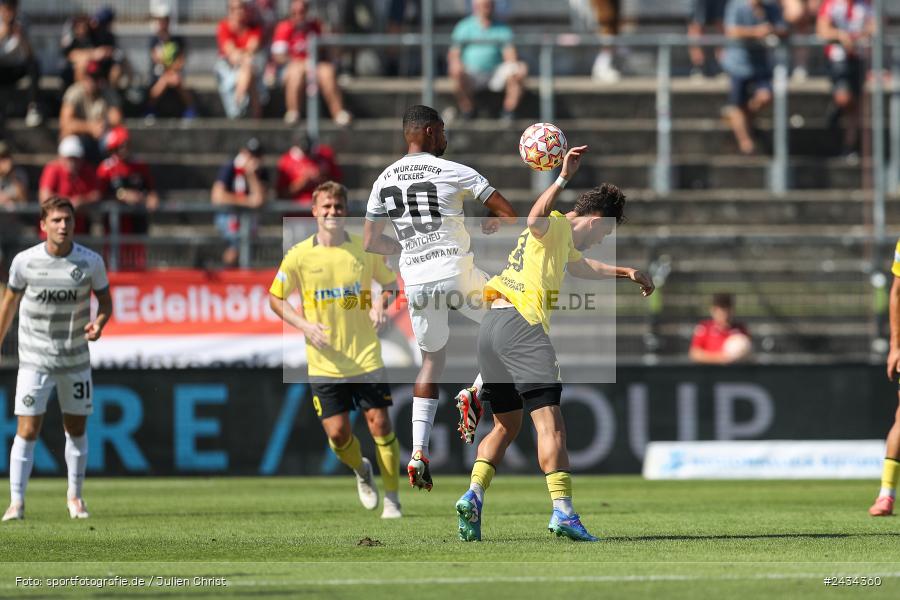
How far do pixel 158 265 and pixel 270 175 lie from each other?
3.55m

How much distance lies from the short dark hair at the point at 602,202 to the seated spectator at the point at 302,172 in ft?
35.9

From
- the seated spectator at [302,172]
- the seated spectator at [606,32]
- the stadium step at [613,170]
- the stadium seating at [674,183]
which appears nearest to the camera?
the stadium seating at [674,183]

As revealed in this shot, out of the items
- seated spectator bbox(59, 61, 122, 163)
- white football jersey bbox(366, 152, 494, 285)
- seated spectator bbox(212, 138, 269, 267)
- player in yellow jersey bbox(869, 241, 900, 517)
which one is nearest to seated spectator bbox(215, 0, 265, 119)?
seated spectator bbox(59, 61, 122, 163)

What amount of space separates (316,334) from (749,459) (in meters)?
8.12

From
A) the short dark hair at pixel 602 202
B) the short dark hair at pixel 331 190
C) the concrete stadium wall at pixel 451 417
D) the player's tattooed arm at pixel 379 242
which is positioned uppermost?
the short dark hair at pixel 331 190

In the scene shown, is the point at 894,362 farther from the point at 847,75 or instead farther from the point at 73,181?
the point at 847,75

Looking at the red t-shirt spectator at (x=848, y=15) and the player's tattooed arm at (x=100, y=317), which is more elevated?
the red t-shirt spectator at (x=848, y=15)

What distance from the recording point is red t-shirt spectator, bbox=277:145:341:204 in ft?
69.0

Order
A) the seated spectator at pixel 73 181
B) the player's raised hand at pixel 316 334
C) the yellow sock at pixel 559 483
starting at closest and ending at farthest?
the yellow sock at pixel 559 483 → the player's raised hand at pixel 316 334 → the seated spectator at pixel 73 181

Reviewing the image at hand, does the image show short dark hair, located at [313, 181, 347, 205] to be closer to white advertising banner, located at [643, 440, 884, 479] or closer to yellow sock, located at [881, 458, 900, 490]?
yellow sock, located at [881, 458, 900, 490]

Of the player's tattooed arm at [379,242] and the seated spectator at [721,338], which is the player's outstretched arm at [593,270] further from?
the seated spectator at [721,338]

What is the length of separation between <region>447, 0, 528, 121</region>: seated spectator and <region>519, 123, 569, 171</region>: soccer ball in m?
13.7

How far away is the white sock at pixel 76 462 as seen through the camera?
1303 centimetres

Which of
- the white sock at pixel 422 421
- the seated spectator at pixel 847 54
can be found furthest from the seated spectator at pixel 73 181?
the seated spectator at pixel 847 54
